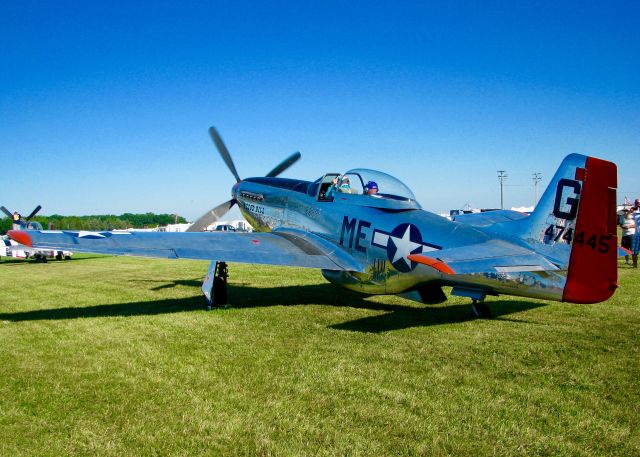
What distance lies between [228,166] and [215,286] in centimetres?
601

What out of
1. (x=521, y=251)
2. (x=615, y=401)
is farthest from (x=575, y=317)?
(x=615, y=401)

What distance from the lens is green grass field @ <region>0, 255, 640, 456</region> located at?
3.32 metres

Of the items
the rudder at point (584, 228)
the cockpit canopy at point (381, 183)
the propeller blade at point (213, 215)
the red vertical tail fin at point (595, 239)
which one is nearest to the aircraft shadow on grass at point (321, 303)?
the rudder at point (584, 228)

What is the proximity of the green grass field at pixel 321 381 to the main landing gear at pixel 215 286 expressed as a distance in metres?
0.53

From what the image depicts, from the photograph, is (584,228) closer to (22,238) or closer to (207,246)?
(207,246)

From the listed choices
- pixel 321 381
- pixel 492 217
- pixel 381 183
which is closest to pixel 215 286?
pixel 381 183

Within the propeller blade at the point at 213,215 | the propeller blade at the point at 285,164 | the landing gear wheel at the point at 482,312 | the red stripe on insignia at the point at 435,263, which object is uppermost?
the propeller blade at the point at 285,164

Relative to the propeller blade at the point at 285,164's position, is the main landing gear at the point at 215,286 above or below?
below

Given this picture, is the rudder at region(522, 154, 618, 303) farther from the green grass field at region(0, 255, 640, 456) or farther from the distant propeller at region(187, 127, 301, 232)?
the distant propeller at region(187, 127, 301, 232)

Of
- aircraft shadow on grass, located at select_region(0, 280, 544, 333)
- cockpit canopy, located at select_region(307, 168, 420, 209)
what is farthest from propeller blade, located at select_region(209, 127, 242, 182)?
cockpit canopy, located at select_region(307, 168, 420, 209)

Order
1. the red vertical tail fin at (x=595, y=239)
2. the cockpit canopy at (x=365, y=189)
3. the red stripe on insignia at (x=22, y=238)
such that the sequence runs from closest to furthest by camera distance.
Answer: the red vertical tail fin at (x=595, y=239) → the red stripe on insignia at (x=22, y=238) → the cockpit canopy at (x=365, y=189)

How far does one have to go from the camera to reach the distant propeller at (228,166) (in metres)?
13.1

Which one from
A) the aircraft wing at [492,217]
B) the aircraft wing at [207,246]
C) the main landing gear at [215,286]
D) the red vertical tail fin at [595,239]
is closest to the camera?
the red vertical tail fin at [595,239]

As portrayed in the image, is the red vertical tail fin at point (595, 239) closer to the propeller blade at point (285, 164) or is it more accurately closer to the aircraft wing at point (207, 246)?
the aircraft wing at point (207, 246)
